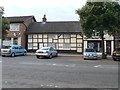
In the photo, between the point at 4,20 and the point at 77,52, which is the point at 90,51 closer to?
the point at 77,52

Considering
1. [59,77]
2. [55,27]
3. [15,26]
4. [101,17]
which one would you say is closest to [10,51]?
[15,26]

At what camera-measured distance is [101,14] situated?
16.6 metres

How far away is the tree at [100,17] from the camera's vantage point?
1631 cm

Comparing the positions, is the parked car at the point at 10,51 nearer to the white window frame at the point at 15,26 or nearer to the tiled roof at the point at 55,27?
the tiled roof at the point at 55,27

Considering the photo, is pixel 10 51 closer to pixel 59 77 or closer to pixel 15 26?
pixel 15 26

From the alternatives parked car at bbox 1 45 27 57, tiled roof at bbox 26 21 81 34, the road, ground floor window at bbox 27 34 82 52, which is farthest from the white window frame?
the road

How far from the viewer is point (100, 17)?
1620 centimetres

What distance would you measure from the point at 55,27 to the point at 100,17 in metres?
14.3

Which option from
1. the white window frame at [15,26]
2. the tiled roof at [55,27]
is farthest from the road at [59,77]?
the white window frame at [15,26]

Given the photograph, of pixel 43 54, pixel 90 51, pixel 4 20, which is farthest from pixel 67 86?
pixel 4 20

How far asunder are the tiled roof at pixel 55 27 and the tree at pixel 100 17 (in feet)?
→ 30.5

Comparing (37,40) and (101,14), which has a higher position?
(101,14)

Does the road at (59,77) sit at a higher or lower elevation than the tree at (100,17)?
lower

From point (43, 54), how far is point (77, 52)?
1078 cm
